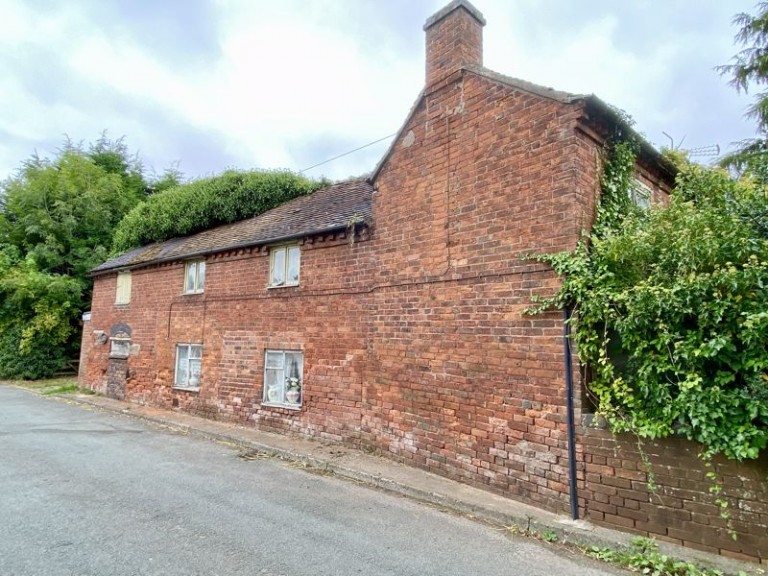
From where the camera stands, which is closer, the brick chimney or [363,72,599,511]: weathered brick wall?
[363,72,599,511]: weathered brick wall

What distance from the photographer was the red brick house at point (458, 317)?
5.32 meters

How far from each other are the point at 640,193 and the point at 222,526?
25.8 feet

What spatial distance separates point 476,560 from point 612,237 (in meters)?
3.89

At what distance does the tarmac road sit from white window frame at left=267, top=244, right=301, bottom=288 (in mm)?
3937

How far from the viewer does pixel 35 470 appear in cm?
705

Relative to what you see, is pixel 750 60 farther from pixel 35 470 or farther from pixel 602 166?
pixel 35 470

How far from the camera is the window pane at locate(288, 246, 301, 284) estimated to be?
10102 millimetres

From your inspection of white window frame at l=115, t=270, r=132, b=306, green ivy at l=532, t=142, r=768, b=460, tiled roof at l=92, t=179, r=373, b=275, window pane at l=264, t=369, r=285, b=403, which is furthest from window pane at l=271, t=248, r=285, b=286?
white window frame at l=115, t=270, r=132, b=306

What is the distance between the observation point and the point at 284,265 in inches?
409

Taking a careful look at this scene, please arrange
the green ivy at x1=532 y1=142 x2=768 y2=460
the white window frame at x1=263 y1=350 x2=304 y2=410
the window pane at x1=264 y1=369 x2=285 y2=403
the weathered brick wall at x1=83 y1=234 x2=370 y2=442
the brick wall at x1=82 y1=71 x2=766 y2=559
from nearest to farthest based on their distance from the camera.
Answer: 1. the green ivy at x1=532 y1=142 x2=768 y2=460
2. the brick wall at x1=82 y1=71 x2=766 y2=559
3. the weathered brick wall at x1=83 y1=234 x2=370 y2=442
4. the white window frame at x1=263 y1=350 x2=304 y2=410
5. the window pane at x1=264 y1=369 x2=285 y2=403

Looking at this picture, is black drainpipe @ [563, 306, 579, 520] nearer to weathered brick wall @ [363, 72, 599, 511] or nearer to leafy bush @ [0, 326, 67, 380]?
weathered brick wall @ [363, 72, 599, 511]

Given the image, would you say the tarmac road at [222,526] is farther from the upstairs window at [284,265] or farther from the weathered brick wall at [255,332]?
the upstairs window at [284,265]

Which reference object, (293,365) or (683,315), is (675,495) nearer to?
(683,315)

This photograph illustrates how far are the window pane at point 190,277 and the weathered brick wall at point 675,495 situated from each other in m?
10.9
